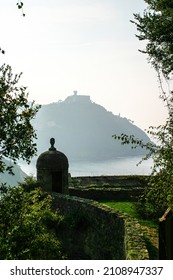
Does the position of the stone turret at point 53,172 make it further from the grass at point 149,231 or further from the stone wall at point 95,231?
the stone wall at point 95,231

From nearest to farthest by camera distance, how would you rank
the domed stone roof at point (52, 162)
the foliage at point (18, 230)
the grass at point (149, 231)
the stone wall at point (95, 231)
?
the foliage at point (18, 230) < the grass at point (149, 231) < the stone wall at point (95, 231) < the domed stone roof at point (52, 162)

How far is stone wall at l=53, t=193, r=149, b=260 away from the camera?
47.8ft

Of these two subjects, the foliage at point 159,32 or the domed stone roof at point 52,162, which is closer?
the foliage at point 159,32

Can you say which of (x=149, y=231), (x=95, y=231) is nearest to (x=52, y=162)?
(x=95, y=231)

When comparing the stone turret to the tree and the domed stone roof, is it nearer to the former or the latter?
the domed stone roof

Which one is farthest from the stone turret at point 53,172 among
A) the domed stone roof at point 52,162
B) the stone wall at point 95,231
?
the stone wall at point 95,231

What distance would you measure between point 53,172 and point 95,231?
9.67 m

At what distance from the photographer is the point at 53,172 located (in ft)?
88.9

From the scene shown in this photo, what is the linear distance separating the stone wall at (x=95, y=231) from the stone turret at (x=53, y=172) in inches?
168

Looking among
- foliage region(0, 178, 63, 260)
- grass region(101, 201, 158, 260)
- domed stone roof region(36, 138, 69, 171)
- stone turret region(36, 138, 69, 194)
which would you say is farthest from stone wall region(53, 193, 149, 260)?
domed stone roof region(36, 138, 69, 171)

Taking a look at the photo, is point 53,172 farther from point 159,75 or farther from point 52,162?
point 159,75

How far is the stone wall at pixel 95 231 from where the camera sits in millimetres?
14570

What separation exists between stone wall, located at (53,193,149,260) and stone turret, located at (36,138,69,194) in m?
4.26

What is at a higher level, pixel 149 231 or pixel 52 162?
pixel 52 162
